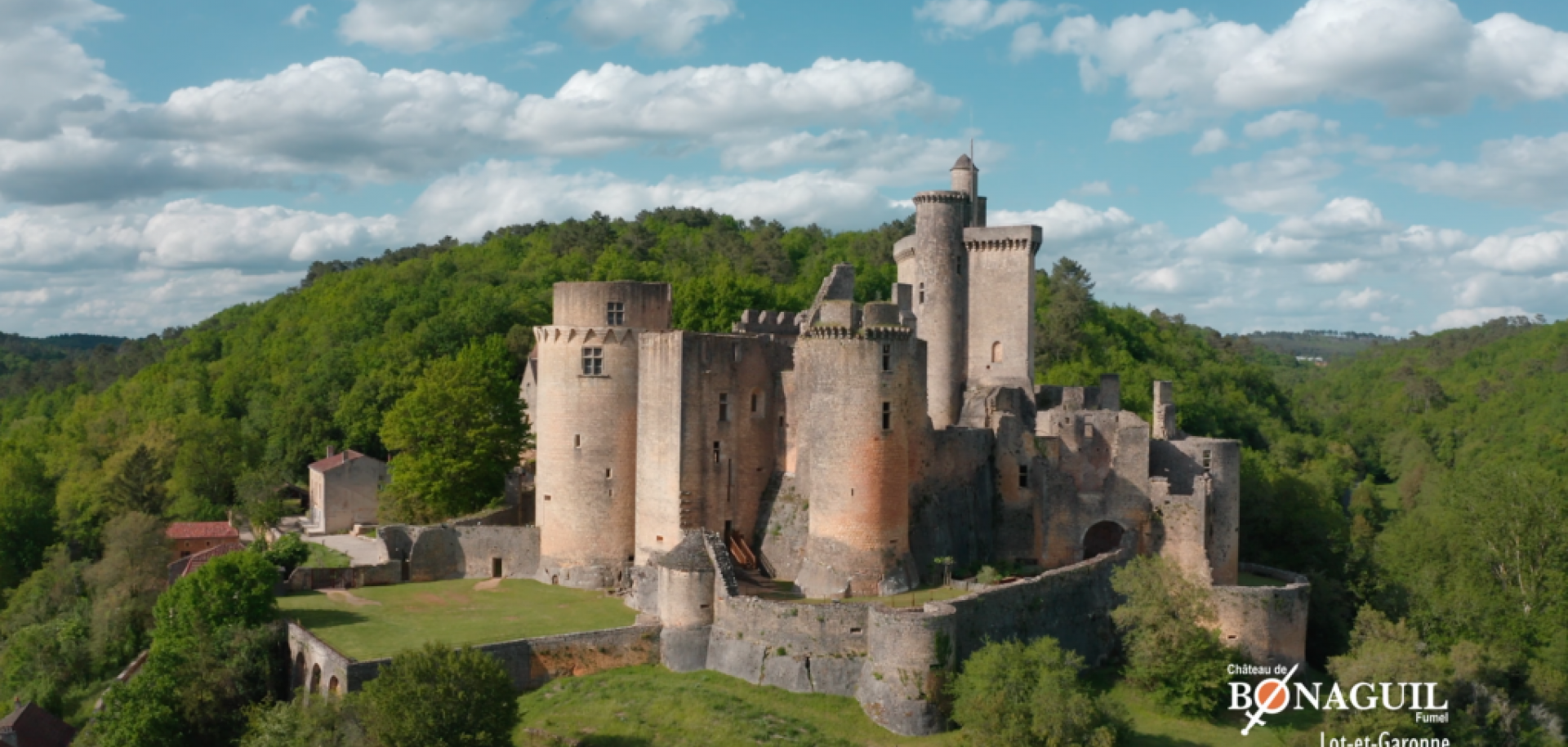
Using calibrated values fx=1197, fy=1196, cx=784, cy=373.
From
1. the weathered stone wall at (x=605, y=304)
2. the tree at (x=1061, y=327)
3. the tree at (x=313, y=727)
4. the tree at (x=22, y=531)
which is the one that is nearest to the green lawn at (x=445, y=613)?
the tree at (x=313, y=727)

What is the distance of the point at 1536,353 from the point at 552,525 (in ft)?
353

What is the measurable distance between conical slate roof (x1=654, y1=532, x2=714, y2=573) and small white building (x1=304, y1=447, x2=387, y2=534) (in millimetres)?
21643

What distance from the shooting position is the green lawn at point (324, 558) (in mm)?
39438

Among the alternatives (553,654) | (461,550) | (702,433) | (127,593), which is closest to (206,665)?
(553,654)

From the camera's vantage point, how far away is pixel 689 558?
102ft

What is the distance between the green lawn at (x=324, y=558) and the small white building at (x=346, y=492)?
6434 mm

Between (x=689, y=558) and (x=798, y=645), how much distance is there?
3920 millimetres

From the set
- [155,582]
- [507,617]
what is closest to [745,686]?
[507,617]

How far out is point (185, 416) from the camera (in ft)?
211

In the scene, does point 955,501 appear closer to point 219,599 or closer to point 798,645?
point 798,645

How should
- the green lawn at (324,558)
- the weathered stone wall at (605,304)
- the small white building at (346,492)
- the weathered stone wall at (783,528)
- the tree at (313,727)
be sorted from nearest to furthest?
1. the tree at (313,727)
2. the weathered stone wall at (783,528)
3. the weathered stone wall at (605,304)
4. the green lawn at (324,558)
5. the small white building at (346,492)

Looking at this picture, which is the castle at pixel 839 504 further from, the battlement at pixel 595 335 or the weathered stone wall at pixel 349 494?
the weathered stone wall at pixel 349 494

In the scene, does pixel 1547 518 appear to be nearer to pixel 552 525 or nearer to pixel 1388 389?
pixel 552 525

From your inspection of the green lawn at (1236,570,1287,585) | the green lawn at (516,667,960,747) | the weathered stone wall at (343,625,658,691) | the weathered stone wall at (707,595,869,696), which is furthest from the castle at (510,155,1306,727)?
the green lawn at (516,667,960,747)
